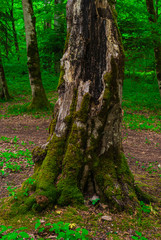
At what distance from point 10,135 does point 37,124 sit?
1.74 metres

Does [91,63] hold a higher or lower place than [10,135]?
higher

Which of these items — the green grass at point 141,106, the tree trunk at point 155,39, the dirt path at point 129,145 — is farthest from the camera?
the tree trunk at point 155,39

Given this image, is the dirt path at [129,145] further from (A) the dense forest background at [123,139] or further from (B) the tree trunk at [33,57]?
(B) the tree trunk at [33,57]

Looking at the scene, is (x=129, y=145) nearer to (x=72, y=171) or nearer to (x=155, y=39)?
(x=72, y=171)

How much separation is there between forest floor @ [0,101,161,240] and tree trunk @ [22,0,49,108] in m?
1.25

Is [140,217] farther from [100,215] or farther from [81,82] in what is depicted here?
[81,82]

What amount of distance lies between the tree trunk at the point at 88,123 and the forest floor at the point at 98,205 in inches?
8.4

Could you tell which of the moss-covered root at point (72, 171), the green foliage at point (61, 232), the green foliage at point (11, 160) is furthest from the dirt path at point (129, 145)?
the green foliage at point (61, 232)

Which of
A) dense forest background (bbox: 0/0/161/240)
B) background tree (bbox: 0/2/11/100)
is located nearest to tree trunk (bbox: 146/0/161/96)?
dense forest background (bbox: 0/0/161/240)

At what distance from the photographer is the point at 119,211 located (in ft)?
10.1

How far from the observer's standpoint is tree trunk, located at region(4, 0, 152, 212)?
3.17 m

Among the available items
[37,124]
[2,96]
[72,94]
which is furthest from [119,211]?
[2,96]

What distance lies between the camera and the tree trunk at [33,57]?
10.7 meters

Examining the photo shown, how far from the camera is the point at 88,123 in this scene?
10.5 feet
